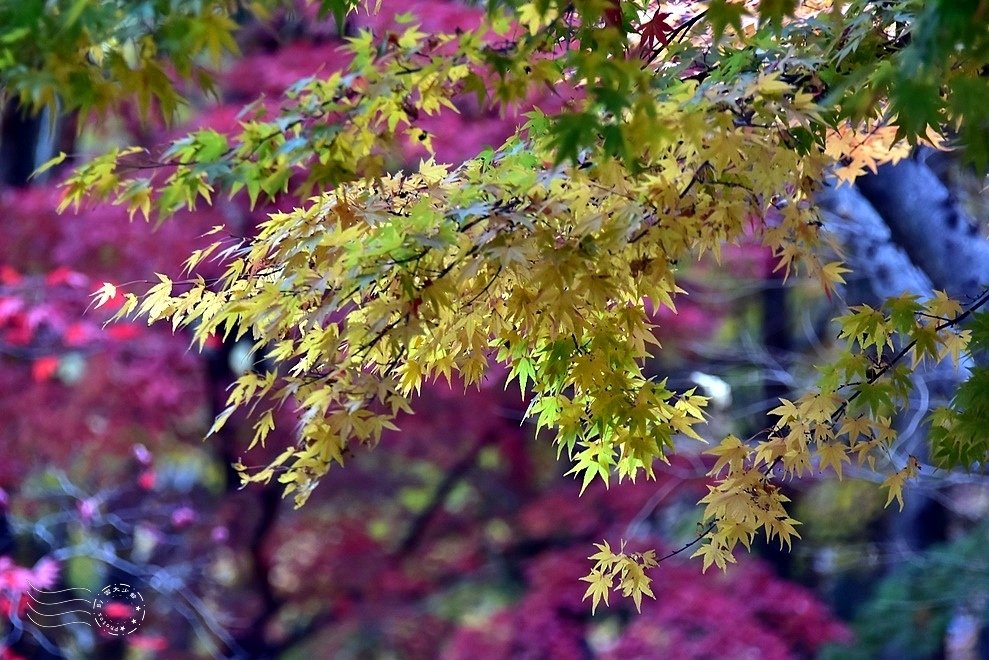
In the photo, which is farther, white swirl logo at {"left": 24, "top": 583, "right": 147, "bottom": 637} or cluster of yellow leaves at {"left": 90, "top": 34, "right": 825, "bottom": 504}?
white swirl logo at {"left": 24, "top": 583, "right": 147, "bottom": 637}

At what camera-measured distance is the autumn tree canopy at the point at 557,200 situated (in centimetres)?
166

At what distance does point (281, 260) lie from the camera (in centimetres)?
213

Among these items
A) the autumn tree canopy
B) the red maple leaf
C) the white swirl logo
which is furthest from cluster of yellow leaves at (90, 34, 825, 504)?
the white swirl logo

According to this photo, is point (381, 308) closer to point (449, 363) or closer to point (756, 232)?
point (449, 363)

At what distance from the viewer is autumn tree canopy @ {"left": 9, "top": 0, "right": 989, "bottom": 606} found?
1659 mm

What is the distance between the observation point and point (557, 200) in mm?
1947

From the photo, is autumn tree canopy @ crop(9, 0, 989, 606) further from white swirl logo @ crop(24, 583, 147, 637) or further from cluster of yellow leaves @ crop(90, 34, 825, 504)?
white swirl logo @ crop(24, 583, 147, 637)

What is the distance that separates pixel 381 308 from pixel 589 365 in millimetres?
549

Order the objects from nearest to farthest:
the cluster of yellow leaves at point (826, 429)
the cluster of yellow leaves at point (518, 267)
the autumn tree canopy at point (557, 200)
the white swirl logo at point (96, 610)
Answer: the autumn tree canopy at point (557, 200)
the cluster of yellow leaves at point (518, 267)
the cluster of yellow leaves at point (826, 429)
the white swirl logo at point (96, 610)

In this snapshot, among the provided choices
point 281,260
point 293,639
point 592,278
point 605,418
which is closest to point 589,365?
point 605,418

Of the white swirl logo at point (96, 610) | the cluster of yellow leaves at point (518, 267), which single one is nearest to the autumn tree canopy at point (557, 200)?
the cluster of yellow leaves at point (518, 267)

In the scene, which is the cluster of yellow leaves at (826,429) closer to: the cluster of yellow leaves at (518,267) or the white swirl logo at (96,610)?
the cluster of yellow leaves at (518,267)

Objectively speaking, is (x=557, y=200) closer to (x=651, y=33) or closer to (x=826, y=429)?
(x=651, y=33)

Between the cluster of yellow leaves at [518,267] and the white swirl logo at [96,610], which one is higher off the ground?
the cluster of yellow leaves at [518,267]
